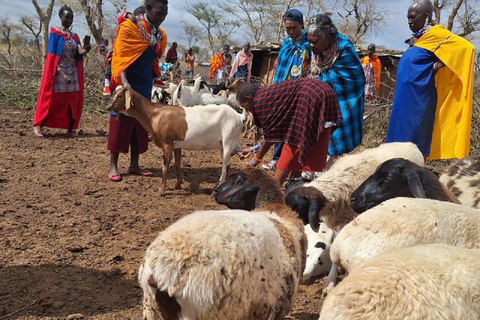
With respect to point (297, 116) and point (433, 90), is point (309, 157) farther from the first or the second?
point (433, 90)

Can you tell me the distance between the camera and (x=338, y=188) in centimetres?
391

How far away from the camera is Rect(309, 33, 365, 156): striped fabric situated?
485cm

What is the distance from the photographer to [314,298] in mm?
3547

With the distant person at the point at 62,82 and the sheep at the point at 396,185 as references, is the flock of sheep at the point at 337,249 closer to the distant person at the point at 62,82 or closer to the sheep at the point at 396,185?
the sheep at the point at 396,185

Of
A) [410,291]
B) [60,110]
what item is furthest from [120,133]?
[410,291]

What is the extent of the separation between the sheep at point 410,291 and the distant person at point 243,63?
1273 cm

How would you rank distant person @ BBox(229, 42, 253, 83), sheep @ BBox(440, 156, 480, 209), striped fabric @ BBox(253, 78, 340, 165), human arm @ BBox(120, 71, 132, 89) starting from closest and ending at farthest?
1. sheep @ BBox(440, 156, 480, 209)
2. striped fabric @ BBox(253, 78, 340, 165)
3. human arm @ BBox(120, 71, 132, 89)
4. distant person @ BBox(229, 42, 253, 83)

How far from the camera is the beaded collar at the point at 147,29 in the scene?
5877 millimetres

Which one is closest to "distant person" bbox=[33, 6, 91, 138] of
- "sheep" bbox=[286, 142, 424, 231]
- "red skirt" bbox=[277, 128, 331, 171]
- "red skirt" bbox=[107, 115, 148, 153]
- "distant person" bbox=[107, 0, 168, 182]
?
"distant person" bbox=[107, 0, 168, 182]

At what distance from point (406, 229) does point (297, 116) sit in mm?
2039

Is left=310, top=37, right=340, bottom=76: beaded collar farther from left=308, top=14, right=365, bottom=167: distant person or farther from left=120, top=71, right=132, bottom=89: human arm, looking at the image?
left=120, top=71, right=132, bottom=89: human arm

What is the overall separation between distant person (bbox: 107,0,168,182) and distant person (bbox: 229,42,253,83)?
319 inches

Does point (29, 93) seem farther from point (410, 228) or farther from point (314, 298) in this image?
point (410, 228)

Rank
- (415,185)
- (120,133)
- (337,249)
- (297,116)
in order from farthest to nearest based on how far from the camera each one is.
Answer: (120,133)
(297,116)
(415,185)
(337,249)
